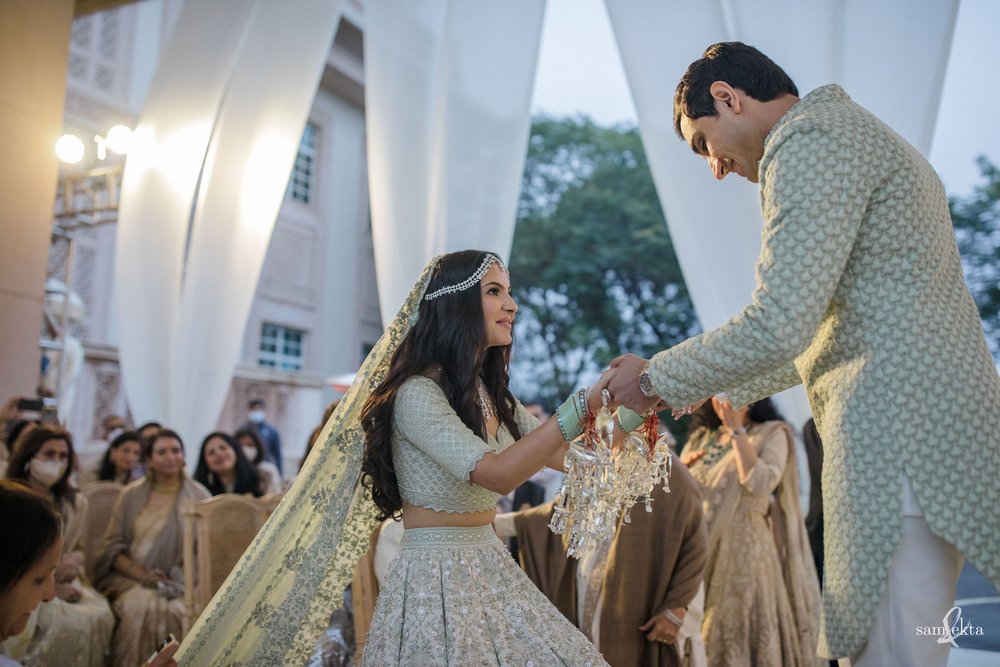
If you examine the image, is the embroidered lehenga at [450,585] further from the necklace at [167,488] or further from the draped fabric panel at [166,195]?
the draped fabric panel at [166,195]

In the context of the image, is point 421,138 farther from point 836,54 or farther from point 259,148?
point 836,54

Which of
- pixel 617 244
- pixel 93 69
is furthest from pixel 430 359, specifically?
pixel 617 244

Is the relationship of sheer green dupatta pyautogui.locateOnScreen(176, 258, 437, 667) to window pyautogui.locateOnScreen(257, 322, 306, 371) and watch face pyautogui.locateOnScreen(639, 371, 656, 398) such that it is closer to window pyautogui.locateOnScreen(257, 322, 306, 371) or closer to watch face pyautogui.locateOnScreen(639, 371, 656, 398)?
watch face pyautogui.locateOnScreen(639, 371, 656, 398)

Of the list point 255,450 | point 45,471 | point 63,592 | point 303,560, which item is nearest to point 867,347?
point 303,560

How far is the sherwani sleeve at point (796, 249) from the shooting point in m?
1.41

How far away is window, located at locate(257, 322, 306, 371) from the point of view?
12.7m

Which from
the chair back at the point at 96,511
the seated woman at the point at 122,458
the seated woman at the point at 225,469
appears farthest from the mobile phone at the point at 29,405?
the seated woman at the point at 225,469

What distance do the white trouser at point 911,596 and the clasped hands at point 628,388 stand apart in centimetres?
45

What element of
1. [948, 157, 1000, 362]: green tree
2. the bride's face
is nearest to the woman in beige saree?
the bride's face

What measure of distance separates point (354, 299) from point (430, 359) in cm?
1266

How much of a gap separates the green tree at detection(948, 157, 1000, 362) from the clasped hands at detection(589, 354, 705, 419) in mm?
13985

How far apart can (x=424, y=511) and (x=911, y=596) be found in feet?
3.28

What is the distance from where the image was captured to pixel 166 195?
19.1ft

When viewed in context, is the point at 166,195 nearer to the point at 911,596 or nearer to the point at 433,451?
the point at 433,451
